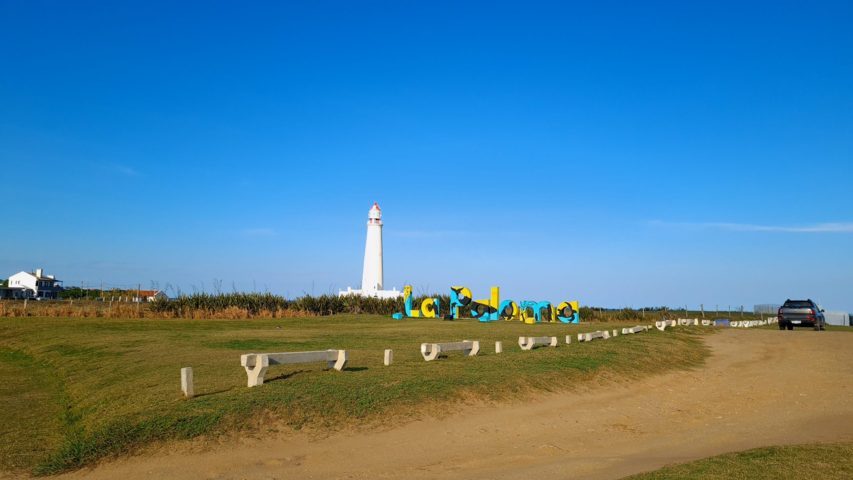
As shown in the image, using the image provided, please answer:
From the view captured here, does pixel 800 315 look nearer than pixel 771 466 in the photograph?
No

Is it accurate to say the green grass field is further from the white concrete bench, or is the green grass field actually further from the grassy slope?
the grassy slope

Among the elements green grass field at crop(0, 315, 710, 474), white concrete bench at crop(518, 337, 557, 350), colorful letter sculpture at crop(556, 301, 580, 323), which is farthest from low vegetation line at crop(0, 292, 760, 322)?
white concrete bench at crop(518, 337, 557, 350)

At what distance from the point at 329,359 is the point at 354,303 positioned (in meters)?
35.3

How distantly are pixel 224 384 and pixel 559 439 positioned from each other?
705cm

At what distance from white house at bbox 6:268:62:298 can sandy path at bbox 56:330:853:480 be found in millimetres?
89499

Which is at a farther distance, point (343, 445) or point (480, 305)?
point (480, 305)

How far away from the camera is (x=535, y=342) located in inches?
826

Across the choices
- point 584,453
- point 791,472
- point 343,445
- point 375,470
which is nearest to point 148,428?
point 343,445

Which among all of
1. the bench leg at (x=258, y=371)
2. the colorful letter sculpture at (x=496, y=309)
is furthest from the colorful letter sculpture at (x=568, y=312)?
the bench leg at (x=258, y=371)

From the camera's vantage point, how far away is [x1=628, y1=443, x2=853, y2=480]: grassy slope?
8.09 metres

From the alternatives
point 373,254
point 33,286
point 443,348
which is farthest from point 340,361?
point 33,286

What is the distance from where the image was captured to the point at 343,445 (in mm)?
10352

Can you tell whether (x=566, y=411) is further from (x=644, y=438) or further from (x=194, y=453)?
(x=194, y=453)

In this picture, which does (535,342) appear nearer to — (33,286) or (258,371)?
(258,371)
